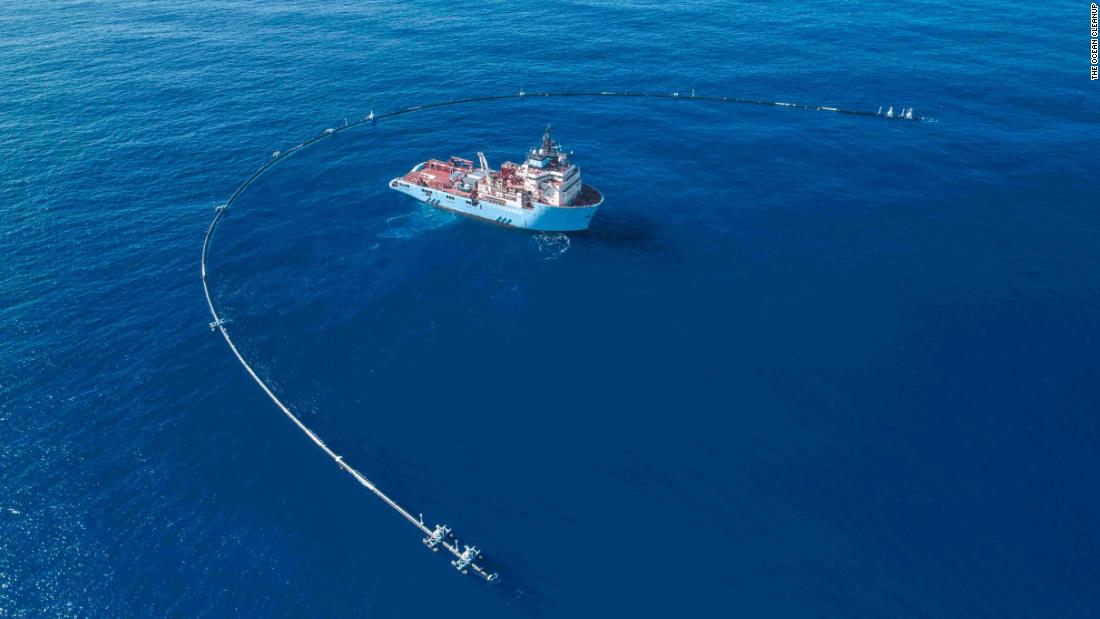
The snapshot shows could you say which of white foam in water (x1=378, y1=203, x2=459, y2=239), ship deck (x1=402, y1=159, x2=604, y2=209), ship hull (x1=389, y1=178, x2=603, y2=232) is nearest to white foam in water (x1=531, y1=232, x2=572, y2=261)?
ship hull (x1=389, y1=178, x2=603, y2=232)

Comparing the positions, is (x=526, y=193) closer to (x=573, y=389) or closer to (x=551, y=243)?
(x=551, y=243)

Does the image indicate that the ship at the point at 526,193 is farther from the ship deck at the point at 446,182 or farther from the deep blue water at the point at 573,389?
the deep blue water at the point at 573,389

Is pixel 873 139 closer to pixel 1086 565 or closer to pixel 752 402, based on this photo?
pixel 752 402

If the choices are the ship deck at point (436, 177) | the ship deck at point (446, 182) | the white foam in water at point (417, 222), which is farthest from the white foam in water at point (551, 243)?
the white foam in water at point (417, 222)

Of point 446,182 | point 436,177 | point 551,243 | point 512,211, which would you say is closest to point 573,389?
point 551,243

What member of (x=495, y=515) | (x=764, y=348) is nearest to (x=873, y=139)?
(x=764, y=348)

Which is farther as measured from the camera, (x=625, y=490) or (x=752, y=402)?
(x=752, y=402)

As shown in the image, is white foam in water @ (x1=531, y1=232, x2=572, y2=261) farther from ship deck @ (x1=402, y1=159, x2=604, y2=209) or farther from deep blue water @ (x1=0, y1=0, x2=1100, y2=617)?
ship deck @ (x1=402, y1=159, x2=604, y2=209)
